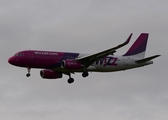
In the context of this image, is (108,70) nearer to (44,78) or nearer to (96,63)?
(96,63)

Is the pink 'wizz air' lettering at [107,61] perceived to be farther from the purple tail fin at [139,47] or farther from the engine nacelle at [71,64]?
the purple tail fin at [139,47]

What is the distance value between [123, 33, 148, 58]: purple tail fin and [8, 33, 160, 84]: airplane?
90cm

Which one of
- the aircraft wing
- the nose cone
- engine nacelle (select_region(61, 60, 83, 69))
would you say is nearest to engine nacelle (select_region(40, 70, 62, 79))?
engine nacelle (select_region(61, 60, 83, 69))

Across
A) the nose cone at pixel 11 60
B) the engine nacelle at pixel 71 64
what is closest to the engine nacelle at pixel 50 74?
the engine nacelle at pixel 71 64

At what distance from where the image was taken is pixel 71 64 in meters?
87.0

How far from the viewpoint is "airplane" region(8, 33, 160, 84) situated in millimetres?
86312

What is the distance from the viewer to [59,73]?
305ft

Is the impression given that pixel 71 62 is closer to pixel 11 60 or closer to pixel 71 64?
pixel 71 64

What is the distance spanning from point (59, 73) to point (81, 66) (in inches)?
237

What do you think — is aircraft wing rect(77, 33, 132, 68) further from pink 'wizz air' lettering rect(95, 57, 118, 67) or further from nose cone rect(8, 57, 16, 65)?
nose cone rect(8, 57, 16, 65)

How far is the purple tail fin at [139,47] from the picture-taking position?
97.3 metres

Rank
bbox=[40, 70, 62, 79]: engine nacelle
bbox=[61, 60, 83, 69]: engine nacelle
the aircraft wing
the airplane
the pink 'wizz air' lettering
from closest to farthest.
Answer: the airplane < the aircraft wing < bbox=[61, 60, 83, 69]: engine nacelle < the pink 'wizz air' lettering < bbox=[40, 70, 62, 79]: engine nacelle

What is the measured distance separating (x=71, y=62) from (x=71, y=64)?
43 centimetres

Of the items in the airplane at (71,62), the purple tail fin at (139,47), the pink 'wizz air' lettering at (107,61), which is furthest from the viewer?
the purple tail fin at (139,47)
